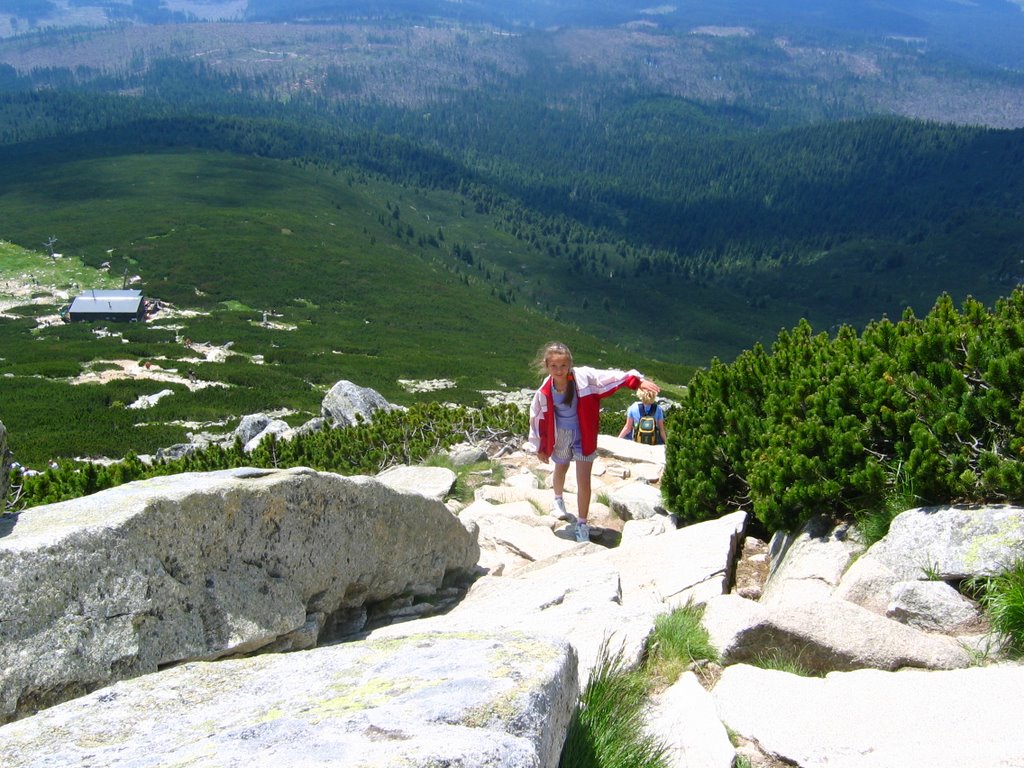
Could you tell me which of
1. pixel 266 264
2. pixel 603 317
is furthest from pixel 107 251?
pixel 603 317

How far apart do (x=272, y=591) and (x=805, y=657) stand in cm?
390

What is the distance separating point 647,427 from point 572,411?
572cm

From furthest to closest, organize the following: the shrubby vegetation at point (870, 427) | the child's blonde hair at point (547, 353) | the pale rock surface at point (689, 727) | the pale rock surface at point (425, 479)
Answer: the pale rock surface at point (425, 479), the child's blonde hair at point (547, 353), the shrubby vegetation at point (870, 427), the pale rock surface at point (689, 727)

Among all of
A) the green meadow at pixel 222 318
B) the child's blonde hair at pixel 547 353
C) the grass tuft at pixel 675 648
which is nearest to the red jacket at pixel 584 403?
the child's blonde hair at pixel 547 353

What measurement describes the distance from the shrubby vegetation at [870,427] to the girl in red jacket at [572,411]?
4.01 ft

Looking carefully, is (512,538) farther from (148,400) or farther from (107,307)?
(107,307)

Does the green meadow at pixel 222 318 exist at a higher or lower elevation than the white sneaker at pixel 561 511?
lower

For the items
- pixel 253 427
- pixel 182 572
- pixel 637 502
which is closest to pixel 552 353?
pixel 637 502

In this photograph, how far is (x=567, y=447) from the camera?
10.4 metres

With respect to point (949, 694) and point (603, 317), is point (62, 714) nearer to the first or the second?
point (949, 694)

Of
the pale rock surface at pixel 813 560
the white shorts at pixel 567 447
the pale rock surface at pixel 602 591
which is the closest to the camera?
the pale rock surface at pixel 602 591

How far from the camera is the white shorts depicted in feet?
33.6

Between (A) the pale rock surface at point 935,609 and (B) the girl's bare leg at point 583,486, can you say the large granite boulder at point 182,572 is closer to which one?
(B) the girl's bare leg at point 583,486

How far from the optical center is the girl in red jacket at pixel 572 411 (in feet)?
32.5
